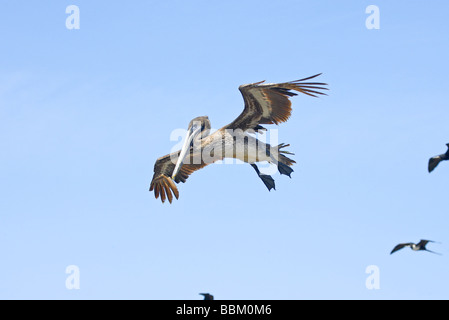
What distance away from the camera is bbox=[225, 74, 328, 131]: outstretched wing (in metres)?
19.1

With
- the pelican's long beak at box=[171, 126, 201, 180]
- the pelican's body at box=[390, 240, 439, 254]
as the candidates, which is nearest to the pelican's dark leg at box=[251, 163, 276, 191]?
the pelican's long beak at box=[171, 126, 201, 180]

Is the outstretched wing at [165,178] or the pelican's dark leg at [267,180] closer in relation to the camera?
the pelican's dark leg at [267,180]

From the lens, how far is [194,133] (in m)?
20.9

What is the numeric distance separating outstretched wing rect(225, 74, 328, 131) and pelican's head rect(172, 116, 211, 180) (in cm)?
90

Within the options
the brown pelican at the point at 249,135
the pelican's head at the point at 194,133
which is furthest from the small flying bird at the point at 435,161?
the pelican's head at the point at 194,133

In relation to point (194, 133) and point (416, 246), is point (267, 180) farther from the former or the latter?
point (416, 246)

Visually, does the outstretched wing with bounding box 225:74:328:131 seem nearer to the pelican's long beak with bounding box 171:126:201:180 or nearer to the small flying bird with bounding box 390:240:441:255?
the pelican's long beak with bounding box 171:126:201:180

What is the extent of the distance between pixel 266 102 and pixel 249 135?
3.59 ft

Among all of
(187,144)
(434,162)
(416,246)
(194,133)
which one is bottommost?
(416,246)

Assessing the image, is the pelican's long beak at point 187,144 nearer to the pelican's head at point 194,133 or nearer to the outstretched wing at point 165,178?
the pelican's head at point 194,133

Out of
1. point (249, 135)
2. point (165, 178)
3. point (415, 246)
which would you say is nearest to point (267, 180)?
point (249, 135)

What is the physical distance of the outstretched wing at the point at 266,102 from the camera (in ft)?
62.8
